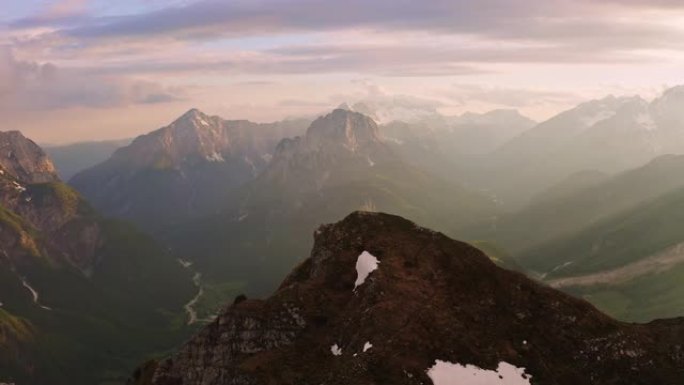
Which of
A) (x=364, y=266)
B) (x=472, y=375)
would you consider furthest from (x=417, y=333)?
(x=364, y=266)

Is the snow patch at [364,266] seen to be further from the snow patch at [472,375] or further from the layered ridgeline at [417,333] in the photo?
the snow patch at [472,375]

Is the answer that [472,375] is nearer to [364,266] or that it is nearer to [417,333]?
[417,333]

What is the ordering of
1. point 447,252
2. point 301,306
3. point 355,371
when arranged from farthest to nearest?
point 447,252
point 301,306
point 355,371

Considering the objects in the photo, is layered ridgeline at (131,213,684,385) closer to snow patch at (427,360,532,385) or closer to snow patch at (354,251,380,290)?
snow patch at (427,360,532,385)

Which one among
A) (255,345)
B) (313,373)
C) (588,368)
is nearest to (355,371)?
(313,373)

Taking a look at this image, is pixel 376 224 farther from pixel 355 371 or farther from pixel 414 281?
pixel 355 371

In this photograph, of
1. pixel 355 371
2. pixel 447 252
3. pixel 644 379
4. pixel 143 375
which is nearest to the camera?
pixel 355 371

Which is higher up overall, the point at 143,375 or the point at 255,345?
the point at 255,345
